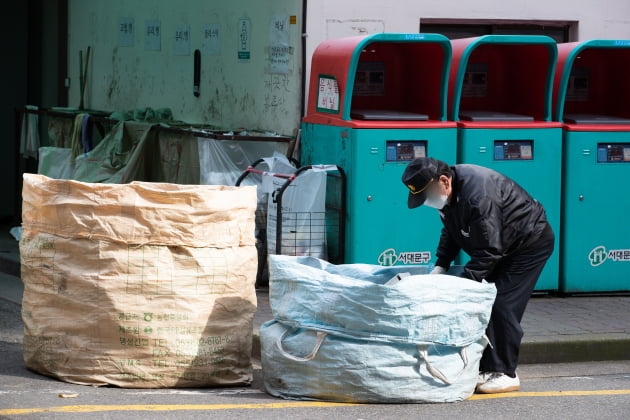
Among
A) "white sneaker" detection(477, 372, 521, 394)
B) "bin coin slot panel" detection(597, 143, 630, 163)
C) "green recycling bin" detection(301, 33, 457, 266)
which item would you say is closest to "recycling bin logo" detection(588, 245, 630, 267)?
"bin coin slot panel" detection(597, 143, 630, 163)

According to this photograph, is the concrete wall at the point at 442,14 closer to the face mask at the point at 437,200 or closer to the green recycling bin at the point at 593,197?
the green recycling bin at the point at 593,197

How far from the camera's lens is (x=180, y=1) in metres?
11.7

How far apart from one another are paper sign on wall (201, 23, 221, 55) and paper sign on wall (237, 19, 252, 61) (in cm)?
41

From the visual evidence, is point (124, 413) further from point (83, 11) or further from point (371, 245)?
point (83, 11)

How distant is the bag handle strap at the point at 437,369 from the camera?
20.1 feet

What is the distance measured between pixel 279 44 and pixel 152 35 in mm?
2581

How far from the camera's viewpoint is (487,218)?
6.39 m

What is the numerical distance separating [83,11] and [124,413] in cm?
846

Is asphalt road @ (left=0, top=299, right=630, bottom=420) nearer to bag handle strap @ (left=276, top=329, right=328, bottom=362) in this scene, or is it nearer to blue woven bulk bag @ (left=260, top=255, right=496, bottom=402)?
blue woven bulk bag @ (left=260, top=255, right=496, bottom=402)

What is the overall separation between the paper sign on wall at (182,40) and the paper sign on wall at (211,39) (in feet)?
1.01

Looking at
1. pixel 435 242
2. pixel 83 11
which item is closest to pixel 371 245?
pixel 435 242

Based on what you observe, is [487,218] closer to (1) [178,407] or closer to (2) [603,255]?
(1) [178,407]

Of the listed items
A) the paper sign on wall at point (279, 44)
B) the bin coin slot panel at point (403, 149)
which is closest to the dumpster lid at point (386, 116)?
the bin coin slot panel at point (403, 149)

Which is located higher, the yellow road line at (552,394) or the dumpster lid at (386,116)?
the dumpster lid at (386,116)
